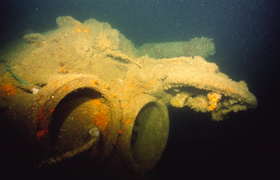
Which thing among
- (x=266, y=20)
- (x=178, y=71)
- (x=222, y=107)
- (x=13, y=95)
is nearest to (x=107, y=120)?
(x=13, y=95)

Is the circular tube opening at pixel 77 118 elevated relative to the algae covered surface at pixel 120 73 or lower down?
lower down

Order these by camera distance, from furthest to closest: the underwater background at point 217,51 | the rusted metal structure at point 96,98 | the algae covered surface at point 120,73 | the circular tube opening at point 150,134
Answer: the underwater background at point 217,51, the circular tube opening at point 150,134, the algae covered surface at point 120,73, the rusted metal structure at point 96,98

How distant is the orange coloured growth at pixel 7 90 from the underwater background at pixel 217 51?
13.2ft

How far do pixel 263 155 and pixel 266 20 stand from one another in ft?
143

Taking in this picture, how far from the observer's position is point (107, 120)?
280 centimetres

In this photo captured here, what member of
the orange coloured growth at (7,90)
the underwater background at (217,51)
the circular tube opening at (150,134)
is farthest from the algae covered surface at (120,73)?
the underwater background at (217,51)

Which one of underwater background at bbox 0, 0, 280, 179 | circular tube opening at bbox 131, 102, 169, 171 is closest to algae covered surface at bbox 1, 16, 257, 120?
circular tube opening at bbox 131, 102, 169, 171

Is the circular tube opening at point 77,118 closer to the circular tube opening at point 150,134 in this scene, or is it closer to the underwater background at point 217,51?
the circular tube opening at point 150,134

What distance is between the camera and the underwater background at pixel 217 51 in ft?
33.0

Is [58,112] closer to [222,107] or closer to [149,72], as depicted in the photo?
[149,72]

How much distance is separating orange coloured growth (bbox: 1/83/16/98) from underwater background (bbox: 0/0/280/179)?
13.2ft

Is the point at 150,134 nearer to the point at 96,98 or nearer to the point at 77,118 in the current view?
the point at 96,98

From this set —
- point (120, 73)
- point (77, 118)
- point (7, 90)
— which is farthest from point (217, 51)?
point (7, 90)

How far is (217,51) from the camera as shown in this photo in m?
27.6
